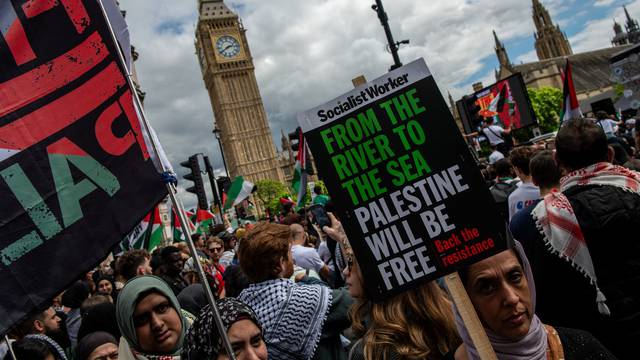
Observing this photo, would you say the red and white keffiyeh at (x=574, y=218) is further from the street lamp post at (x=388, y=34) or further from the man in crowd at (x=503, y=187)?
the street lamp post at (x=388, y=34)

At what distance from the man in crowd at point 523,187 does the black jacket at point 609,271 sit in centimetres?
158

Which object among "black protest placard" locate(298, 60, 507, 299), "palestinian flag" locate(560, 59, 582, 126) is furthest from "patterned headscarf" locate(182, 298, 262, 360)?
"palestinian flag" locate(560, 59, 582, 126)

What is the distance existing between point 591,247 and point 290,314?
1.55 metres

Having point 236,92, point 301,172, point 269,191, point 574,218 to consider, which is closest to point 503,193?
point 574,218

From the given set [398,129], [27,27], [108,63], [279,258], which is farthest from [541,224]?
[27,27]

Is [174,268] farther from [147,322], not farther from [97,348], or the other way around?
[147,322]

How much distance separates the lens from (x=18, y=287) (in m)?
1.93

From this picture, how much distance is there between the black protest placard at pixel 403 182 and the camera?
5.35 ft

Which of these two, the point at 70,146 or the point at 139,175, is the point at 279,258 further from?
the point at 70,146

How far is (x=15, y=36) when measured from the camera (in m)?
2.17

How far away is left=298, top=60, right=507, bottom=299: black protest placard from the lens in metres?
1.63

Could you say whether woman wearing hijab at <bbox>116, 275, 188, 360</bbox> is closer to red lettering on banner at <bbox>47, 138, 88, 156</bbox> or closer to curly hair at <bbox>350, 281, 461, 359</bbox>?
red lettering on banner at <bbox>47, 138, 88, 156</bbox>

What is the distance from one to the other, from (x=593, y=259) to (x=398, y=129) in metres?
1.23

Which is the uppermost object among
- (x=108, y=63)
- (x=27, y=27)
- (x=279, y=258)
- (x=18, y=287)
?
(x=27, y=27)
